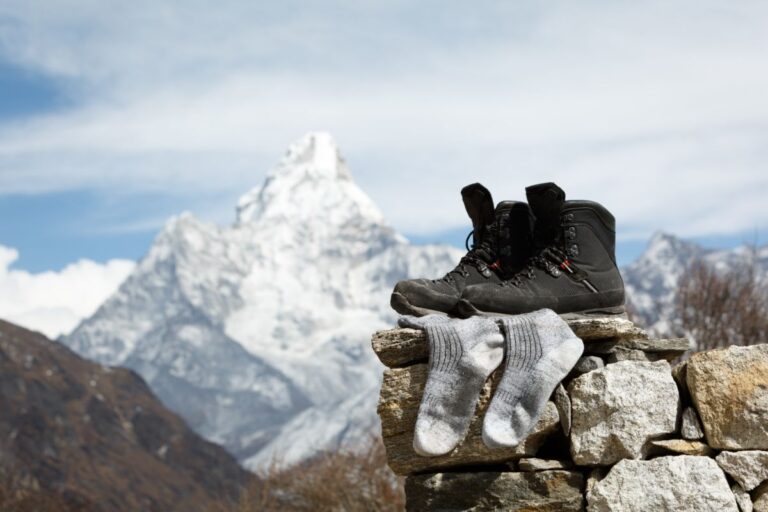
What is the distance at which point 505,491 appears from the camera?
5.07 metres

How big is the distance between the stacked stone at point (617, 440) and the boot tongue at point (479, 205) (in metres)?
0.96

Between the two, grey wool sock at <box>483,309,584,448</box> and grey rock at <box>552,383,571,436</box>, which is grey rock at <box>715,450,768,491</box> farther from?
grey wool sock at <box>483,309,584,448</box>

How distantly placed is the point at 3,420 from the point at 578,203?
133725mm

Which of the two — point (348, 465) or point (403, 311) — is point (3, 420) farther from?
point (403, 311)

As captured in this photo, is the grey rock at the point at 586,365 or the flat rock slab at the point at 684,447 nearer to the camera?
the flat rock slab at the point at 684,447

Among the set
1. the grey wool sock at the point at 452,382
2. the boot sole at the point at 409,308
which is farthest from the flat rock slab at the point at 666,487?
the boot sole at the point at 409,308

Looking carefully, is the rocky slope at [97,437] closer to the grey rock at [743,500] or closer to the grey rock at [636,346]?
the grey rock at [636,346]

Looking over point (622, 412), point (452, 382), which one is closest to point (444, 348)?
point (452, 382)

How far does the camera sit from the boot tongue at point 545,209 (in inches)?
218

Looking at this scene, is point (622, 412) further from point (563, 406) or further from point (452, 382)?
point (452, 382)

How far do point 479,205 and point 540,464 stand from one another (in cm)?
160

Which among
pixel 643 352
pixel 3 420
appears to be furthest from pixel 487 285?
pixel 3 420

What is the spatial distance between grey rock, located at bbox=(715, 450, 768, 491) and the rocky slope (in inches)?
4527

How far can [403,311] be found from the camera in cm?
568
